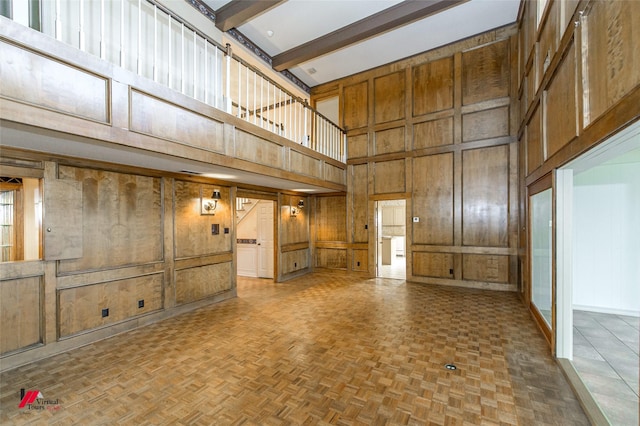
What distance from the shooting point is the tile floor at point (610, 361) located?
2100 millimetres

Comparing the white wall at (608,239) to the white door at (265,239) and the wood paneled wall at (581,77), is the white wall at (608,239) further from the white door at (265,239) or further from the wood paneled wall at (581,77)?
the white door at (265,239)

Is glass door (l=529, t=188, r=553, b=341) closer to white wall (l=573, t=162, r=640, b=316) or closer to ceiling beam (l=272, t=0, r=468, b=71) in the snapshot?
white wall (l=573, t=162, r=640, b=316)

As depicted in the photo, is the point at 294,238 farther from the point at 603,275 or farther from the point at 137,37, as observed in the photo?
the point at 603,275

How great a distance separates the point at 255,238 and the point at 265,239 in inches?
14.1

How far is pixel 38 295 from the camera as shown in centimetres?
299

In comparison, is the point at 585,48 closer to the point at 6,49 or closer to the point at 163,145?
the point at 163,145

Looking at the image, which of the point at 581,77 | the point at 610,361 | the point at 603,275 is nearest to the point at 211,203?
the point at 581,77

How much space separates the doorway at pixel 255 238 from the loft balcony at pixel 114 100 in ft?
8.30

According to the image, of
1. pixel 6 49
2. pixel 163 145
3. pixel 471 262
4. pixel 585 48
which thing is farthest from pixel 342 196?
pixel 6 49

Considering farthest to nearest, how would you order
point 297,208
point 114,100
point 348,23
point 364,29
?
1. point 297,208
2. point 348,23
3. point 364,29
4. point 114,100

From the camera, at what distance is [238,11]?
462 centimetres

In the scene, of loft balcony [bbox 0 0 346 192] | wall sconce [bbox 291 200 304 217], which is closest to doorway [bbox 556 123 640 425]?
loft balcony [bbox 0 0 346 192]

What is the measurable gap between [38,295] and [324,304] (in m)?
3.67

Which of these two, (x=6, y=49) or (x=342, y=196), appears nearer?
A: (x=6, y=49)
